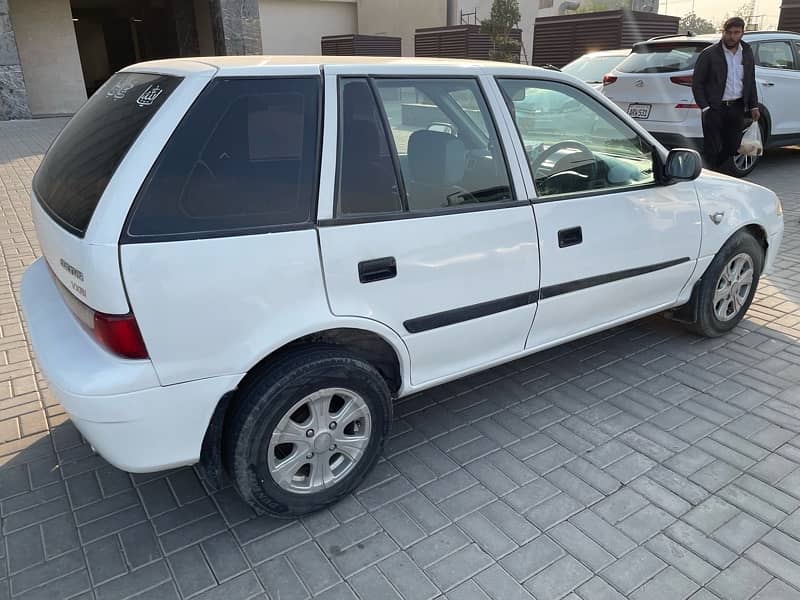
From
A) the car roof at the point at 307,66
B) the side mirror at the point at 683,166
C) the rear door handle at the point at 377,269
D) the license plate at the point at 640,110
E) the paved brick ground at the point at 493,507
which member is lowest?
the paved brick ground at the point at 493,507

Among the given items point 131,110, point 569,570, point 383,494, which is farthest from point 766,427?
point 131,110

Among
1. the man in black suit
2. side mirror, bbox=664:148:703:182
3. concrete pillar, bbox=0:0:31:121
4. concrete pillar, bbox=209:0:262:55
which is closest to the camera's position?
side mirror, bbox=664:148:703:182

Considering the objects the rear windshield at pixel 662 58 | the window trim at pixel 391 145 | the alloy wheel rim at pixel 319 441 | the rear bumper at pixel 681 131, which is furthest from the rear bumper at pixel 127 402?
the rear windshield at pixel 662 58

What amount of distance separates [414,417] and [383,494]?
0.65 metres

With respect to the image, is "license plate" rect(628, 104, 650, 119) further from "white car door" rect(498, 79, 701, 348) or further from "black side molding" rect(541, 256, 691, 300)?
"black side molding" rect(541, 256, 691, 300)

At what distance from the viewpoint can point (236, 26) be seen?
17.6 metres

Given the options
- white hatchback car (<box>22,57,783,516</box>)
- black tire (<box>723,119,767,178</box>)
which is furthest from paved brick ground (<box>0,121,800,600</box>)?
black tire (<box>723,119,767,178</box>)

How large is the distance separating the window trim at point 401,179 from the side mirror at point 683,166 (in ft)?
3.45

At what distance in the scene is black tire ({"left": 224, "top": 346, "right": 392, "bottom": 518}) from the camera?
234 centimetres

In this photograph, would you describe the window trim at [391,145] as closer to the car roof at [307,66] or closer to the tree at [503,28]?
the car roof at [307,66]

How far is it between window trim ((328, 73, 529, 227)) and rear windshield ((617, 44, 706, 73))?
6.50 m

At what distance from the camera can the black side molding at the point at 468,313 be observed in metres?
2.71

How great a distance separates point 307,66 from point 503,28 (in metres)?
21.6

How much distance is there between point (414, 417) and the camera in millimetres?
3371
